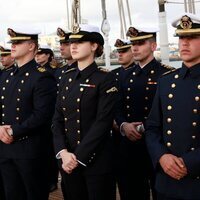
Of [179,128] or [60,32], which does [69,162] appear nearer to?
[179,128]

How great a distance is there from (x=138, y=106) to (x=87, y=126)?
2.98 ft

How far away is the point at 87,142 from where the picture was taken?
3.23 metres

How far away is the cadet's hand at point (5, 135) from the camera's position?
12.5ft

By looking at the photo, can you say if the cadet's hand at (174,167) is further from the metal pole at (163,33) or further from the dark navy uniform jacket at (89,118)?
the metal pole at (163,33)

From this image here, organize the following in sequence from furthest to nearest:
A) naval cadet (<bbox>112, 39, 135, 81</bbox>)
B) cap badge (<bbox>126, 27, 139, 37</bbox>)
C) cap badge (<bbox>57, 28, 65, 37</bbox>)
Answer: naval cadet (<bbox>112, 39, 135, 81</bbox>) → cap badge (<bbox>57, 28, 65, 37</bbox>) → cap badge (<bbox>126, 27, 139, 37</bbox>)

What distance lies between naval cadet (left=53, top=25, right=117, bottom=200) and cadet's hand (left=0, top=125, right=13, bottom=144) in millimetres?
549

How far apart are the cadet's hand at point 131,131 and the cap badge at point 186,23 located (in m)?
1.30

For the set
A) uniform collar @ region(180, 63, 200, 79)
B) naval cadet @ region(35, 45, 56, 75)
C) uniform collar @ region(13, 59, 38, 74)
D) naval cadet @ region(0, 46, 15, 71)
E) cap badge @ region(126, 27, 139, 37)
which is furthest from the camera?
naval cadet @ region(35, 45, 56, 75)

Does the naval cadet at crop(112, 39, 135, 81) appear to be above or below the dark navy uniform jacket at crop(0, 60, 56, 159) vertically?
above

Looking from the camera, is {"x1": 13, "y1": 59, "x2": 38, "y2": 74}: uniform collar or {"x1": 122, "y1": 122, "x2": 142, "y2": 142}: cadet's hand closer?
{"x1": 122, "y1": 122, "x2": 142, "y2": 142}: cadet's hand

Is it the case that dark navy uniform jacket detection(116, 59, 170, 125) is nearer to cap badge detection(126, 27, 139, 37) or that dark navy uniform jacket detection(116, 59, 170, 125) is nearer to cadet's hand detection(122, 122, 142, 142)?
cadet's hand detection(122, 122, 142, 142)

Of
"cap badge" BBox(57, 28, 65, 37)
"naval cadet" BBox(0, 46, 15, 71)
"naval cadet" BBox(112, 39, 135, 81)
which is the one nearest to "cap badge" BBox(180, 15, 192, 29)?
"cap badge" BBox(57, 28, 65, 37)

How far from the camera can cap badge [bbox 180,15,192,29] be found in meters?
2.86

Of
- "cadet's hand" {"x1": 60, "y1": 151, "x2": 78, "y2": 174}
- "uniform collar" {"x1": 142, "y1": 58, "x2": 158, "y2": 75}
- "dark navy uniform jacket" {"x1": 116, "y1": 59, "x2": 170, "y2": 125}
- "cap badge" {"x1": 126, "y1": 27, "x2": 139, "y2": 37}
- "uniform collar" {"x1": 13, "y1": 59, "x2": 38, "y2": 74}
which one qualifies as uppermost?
"cap badge" {"x1": 126, "y1": 27, "x2": 139, "y2": 37}
